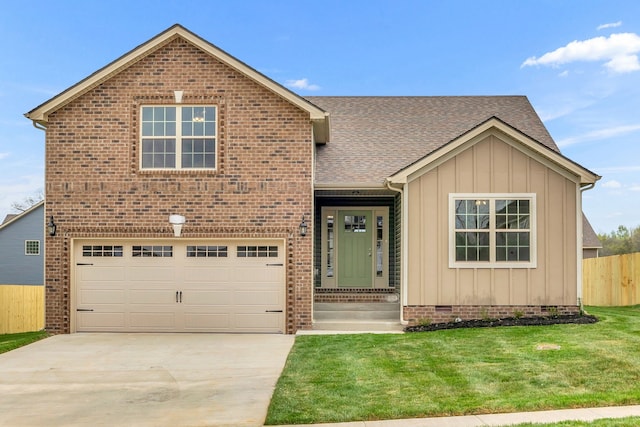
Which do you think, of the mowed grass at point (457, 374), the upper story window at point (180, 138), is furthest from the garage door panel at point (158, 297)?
the mowed grass at point (457, 374)

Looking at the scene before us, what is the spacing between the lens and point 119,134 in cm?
1248

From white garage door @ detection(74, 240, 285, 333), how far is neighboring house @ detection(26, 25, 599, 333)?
3 cm

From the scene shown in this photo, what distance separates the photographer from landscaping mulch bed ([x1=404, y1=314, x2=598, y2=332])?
38.0 ft

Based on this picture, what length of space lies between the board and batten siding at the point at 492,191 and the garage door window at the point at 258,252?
2932 millimetres

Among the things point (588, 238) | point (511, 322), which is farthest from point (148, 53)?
point (588, 238)

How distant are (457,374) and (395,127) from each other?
32.1 ft

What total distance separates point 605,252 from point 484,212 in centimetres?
4297

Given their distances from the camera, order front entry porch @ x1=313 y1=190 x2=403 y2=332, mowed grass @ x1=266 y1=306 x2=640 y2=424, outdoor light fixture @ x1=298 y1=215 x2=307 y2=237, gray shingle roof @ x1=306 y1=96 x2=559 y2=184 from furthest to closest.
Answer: front entry porch @ x1=313 y1=190 x2=403 y2=332 < gray shingle roof @ x1=306 y1=96 x2=559 y2=184 < outdoor light fixture @ x1=298 y1=215 x2=307 y2=237 < mowed grass @ x1=266 y1=306 x2=640 y2=424

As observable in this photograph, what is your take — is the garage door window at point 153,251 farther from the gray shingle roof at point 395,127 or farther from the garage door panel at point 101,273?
the gray shingle roof at point 395,127

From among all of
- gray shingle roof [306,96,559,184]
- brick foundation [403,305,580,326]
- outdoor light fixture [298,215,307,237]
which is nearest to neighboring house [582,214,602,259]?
gray shingle roof [306,96,559,184]

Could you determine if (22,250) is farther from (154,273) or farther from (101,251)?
(154,273)

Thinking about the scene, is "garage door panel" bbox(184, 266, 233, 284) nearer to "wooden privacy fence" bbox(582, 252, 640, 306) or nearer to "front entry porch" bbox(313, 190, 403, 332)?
"front entry porch" bbox(313, 190, 403, 332)

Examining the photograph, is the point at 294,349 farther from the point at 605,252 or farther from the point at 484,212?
the point at 605,252

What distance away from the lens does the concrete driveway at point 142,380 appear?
6.42m
